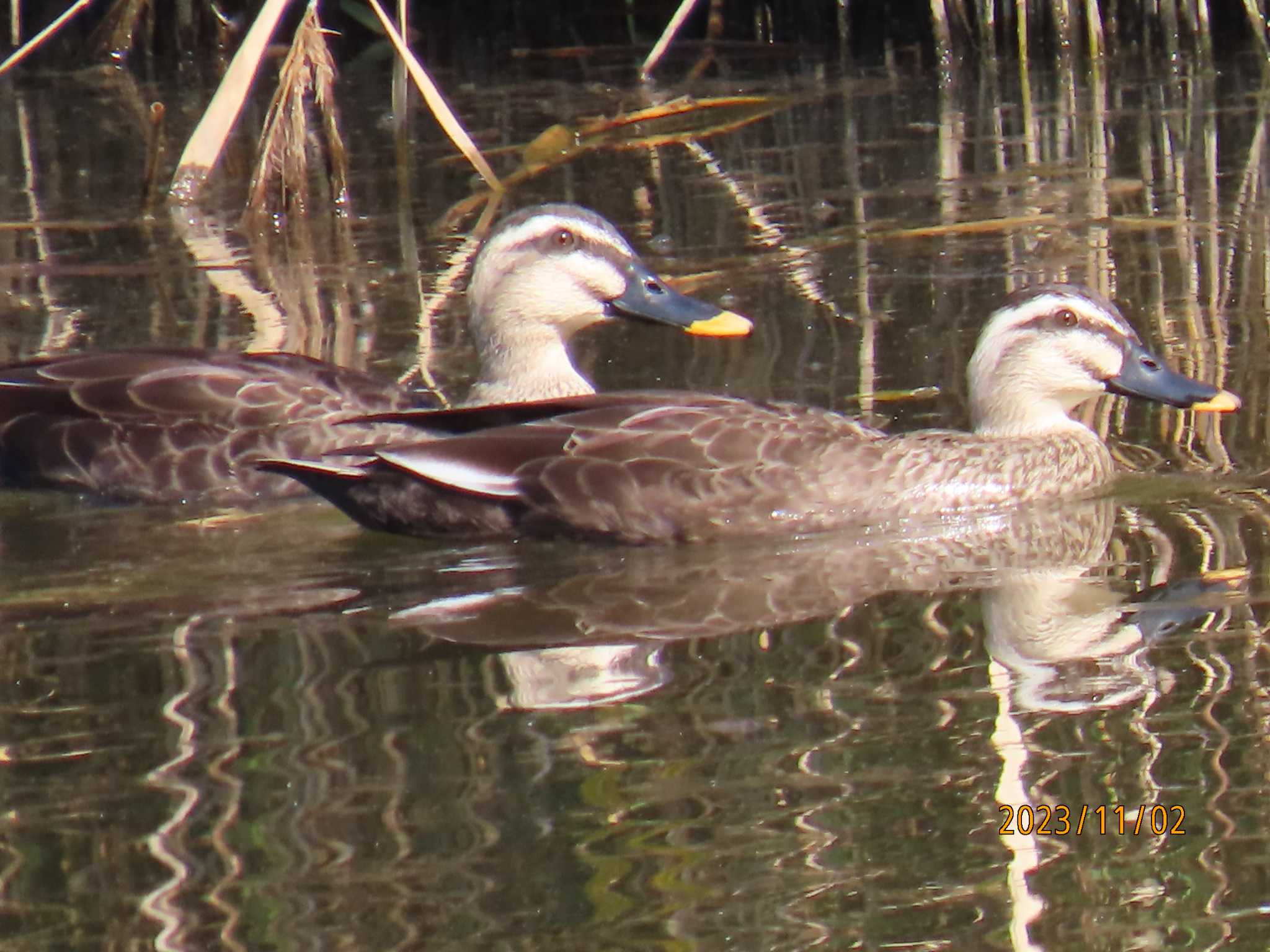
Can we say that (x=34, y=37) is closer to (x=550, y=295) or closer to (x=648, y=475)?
(x=550, y=295)

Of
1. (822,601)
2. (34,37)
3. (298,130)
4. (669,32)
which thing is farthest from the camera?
(34,37)

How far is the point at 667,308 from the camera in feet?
25.2

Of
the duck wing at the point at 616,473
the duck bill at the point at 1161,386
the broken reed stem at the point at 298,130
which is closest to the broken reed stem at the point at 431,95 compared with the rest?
the broken reed stem at the point at 298,130

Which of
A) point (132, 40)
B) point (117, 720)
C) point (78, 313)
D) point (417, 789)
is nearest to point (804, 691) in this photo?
point (417, 789)

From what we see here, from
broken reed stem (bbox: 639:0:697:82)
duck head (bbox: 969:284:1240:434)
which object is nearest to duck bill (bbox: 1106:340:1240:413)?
duck head (bbox: 969:284:1240:434)

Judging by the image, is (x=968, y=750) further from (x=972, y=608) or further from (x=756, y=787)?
(x=972, y=608)

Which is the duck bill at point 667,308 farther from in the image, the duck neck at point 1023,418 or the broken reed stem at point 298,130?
the broken reed stem at point 298,130

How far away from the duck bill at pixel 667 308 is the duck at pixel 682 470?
2.70 feet

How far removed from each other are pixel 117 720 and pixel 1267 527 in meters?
3.02

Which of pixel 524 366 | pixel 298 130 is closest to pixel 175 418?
pixel 524 366

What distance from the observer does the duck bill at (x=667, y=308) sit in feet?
24.9

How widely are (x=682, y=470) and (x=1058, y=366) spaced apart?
138cm

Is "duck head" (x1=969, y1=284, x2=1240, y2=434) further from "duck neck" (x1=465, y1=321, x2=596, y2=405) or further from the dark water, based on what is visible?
"duck neck" (x1=465, y1=321, x2=596, y2=405)

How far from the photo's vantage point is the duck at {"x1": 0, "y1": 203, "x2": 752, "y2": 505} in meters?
7.48
